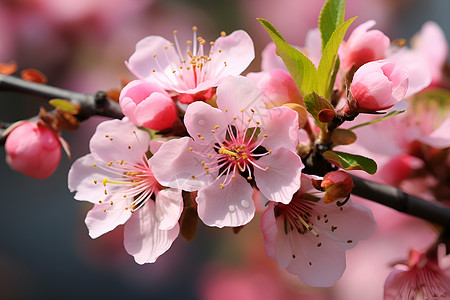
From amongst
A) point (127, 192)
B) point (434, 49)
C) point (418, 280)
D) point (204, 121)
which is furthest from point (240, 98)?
point (434, 49)

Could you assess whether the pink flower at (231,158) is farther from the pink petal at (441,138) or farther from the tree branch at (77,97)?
the pink petal at (441,138)

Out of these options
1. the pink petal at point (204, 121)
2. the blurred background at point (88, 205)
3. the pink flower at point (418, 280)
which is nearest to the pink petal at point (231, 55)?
the pink petal at point (204, 121)

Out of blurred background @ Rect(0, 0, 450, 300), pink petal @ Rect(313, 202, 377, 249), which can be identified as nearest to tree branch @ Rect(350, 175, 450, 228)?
pink petal @ Rect(313, 202, 377, 249)

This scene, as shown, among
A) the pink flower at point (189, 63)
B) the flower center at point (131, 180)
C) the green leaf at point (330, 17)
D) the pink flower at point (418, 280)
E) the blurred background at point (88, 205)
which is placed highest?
the green leaf at point (330, 17)

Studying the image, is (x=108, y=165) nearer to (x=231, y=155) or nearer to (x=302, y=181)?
(x=231, y=155)

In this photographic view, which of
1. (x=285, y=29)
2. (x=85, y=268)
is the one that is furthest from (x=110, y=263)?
(x=285, y=29)

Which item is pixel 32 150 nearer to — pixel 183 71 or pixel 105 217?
pixel 105 217

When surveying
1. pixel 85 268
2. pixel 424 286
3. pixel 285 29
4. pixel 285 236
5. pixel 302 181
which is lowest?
pixel 85 268
